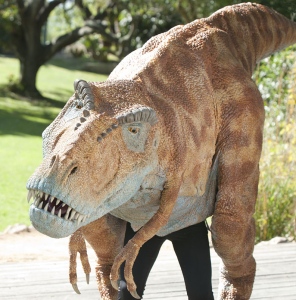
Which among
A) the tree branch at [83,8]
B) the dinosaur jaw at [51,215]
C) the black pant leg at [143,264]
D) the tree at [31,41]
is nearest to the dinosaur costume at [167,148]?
the dinosaur jaw at [51,215]

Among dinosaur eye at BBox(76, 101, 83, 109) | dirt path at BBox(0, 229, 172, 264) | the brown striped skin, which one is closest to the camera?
dinosaur eye at BBox(76, 101, 83, 109)

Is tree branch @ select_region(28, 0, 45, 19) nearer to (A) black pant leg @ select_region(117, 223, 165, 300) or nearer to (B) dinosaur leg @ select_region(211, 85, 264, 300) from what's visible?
(A) black pant leg @ select_region(117, 223, 165, 300)

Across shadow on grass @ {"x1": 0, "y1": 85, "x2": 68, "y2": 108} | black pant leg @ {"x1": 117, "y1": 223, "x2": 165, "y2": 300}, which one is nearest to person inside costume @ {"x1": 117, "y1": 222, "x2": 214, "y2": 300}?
black pant leg @ {"x1": 117, "y1": 223, "x2": 165, "y2": 300}

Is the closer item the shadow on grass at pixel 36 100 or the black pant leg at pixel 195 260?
the black pant leg at pixel 195 260

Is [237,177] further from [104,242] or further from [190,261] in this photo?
[104,242]

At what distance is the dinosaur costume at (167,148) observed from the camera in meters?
1.48

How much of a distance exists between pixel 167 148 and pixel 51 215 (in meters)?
0.54

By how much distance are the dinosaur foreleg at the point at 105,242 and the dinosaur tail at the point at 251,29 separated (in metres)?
1.04

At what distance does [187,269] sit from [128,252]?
28.3 inches

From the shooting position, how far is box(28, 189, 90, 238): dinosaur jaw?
1.42 meters

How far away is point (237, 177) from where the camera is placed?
213 centimetres

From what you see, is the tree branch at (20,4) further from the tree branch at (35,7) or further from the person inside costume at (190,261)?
the person inside costume at (190,261)

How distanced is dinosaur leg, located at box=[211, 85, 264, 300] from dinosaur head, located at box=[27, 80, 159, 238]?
0.53 m

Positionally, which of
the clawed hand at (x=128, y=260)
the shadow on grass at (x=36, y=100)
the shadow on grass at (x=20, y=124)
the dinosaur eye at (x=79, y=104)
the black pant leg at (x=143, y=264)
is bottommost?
the shadow on grass at (x=36, y=100)
